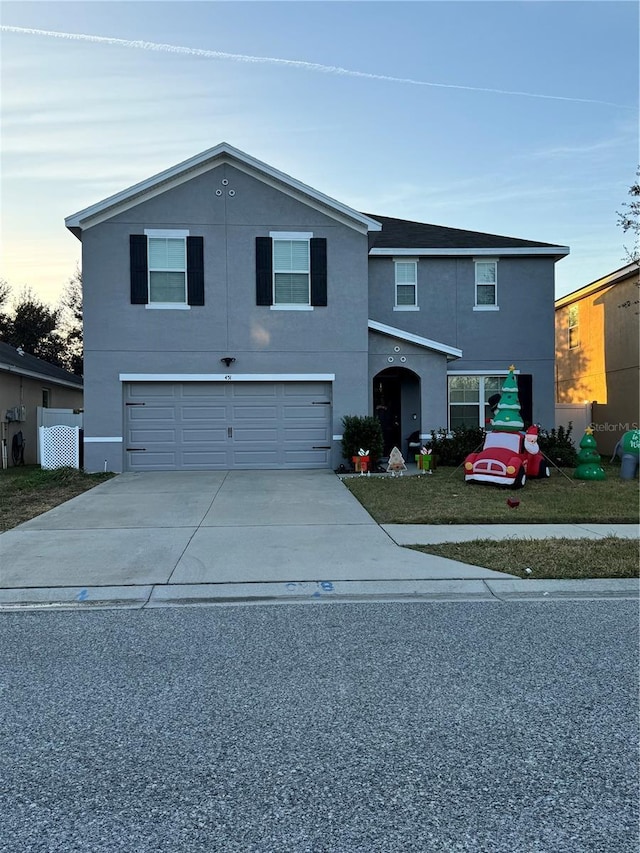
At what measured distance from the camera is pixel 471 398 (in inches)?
769

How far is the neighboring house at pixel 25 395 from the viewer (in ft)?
67.5

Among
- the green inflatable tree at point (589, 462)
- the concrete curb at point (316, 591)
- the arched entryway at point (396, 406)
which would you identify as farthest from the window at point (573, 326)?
the concrete curb at point (316, 591)

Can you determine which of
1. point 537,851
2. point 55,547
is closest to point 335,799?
point 537,851

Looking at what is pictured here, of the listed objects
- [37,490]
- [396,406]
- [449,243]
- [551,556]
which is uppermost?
[449,243]

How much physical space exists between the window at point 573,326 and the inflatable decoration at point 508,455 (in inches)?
453

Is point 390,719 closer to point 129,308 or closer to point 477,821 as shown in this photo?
point 477,821

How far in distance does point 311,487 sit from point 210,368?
15.8 feet

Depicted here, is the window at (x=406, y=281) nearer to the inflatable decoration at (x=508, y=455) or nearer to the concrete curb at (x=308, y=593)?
the inflatable decoration at (x=508, y=455)

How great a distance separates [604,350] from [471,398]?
269 inches

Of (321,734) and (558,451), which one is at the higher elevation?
(558,451)

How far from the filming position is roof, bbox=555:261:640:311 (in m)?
20.6

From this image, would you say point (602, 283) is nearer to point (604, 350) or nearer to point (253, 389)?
point (604, 350)

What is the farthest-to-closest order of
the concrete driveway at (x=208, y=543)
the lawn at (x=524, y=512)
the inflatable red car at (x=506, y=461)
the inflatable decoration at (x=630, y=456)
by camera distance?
the inflatable decoration at (x=630, y=456), the inflatable red car at (x=506, y=461), the lawn at (x=524, y=512), the concrete driveway at (x=208, y=543)

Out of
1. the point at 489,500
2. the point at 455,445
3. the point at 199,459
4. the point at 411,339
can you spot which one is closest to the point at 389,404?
the point at 411,339
